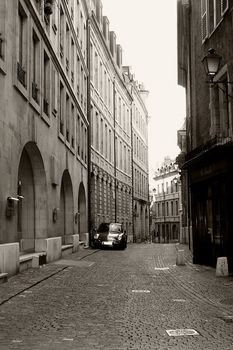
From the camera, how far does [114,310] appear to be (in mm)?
9281

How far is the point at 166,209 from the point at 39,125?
234 feet

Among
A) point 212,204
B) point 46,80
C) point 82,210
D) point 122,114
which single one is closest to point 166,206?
point 122,114

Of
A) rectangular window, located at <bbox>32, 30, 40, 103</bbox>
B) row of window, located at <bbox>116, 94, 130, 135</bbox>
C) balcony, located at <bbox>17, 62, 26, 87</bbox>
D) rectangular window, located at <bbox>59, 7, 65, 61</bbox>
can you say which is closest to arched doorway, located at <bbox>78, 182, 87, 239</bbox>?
rectangular window, located at <bbox>59, 7, 65, 61</bbox>

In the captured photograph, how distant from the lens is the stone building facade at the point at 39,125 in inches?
573

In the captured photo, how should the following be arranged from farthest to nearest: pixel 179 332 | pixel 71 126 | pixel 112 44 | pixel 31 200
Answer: pixel 112 44 → pixel 71 126 → pixel 31 200 → pixel 179 332

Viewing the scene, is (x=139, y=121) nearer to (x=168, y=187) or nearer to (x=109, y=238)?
(x=168, y=187)

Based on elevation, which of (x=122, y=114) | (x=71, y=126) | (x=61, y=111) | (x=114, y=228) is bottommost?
(x=114, y=228)

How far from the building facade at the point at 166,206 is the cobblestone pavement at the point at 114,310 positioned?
67.3 meters

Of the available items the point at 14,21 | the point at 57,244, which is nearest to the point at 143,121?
the point at 57,244

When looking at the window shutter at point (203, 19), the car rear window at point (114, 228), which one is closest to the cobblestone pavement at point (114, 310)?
the window shutter at point (203, 19)

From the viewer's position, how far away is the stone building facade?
14562 millimetres

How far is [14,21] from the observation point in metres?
15.5

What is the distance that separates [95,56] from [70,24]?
1110 cm

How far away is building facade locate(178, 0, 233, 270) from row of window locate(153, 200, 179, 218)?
62376 millimetres
